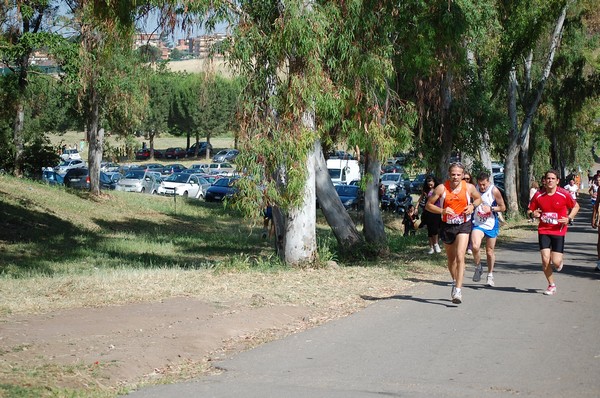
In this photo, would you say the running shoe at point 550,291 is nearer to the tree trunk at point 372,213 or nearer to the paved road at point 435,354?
the paved road at point 435,354

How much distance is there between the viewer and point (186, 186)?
51.0 meters

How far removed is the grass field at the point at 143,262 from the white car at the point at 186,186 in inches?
221

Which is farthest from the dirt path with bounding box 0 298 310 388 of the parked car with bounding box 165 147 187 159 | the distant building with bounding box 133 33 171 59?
the parked car with bounding box 165 147 187 159

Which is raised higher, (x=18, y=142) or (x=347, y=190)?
(x=18, y=142)

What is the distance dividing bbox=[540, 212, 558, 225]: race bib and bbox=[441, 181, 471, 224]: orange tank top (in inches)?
57.0

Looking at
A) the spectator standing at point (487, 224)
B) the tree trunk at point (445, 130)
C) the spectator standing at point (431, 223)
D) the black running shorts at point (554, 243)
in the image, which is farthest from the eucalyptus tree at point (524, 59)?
the black running shorts at point (554, 243)

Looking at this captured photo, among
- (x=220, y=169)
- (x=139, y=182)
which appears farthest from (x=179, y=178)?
(x=220, y=169)

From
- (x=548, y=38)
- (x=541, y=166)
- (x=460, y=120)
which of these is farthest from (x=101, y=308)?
(x=541, y=166)

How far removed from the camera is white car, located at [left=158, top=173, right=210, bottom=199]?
50625 mm

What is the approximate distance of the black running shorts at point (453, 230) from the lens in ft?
40.1

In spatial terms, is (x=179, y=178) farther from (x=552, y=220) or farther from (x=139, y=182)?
(x=552, y=220)

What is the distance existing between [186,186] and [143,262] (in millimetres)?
28186

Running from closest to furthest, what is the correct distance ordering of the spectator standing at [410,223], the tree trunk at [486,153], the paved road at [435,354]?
the paved road at [435,354] → the spectator standing at [410,223] → the tree trunk at [486,153]

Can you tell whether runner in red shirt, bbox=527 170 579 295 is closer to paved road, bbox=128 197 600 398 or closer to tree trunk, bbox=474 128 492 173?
paved road, bbox=128 197 600 398
